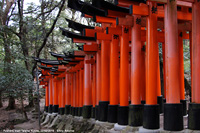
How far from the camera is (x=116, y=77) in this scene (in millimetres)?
9383

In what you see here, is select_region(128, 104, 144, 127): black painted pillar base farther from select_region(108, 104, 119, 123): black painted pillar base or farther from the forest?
the forest

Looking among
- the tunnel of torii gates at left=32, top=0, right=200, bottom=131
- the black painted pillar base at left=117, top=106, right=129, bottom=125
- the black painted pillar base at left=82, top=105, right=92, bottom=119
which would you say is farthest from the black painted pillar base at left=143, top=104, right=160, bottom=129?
the black painted pillar base at left=82, top=105, right=92, bottom=119

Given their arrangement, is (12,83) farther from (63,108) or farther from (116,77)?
(116,77)

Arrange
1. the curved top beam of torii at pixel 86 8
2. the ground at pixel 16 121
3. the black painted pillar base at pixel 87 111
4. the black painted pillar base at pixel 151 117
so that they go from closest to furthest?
the black painted pillar base at pixel 151 117 < the curved top beam of torii at pixel 86 8 < the black painted pillar base at pixel 87 111 < the ground at pixel 16 121

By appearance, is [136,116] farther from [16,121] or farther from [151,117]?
[16,121]

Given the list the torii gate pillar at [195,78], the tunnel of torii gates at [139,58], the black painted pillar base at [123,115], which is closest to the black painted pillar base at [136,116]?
the tunnel of torii gates at [139,58]

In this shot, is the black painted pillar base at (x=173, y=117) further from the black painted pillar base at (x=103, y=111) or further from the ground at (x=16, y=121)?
the ground at (x=16, y=121)

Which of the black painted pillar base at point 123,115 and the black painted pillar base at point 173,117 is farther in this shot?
the black painted pillar base at point 123,115

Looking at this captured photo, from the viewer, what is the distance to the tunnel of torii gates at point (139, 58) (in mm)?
6203

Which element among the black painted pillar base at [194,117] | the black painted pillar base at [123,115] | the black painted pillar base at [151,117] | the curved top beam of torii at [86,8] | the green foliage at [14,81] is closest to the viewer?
the black painted pillar base at [194,117]

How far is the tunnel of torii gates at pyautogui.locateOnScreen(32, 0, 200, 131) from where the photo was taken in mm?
6203

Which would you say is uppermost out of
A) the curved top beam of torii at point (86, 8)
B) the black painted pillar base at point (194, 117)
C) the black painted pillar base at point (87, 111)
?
the curved top beam of torii at point (86, 8)

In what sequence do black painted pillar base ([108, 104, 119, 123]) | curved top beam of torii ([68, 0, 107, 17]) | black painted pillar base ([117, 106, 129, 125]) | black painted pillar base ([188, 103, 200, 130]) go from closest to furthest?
black painted pillar base ([188, 103, 200, 130]), black painted pillar base ([117, 106, 129, 125]), curved top beam of torii ([68, 0, 107, 17]), black painted pillar base ([108, 104, 119, 123])

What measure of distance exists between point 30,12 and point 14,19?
5.84 ft
